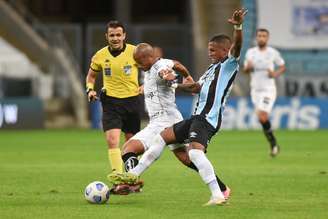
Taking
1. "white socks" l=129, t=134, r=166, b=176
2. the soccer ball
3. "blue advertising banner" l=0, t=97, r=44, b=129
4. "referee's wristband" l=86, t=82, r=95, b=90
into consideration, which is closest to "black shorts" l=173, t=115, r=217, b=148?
"white socks" l=129, t=134, r=166, b=176

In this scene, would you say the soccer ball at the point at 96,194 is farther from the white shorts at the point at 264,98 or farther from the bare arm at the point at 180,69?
the white shorts at the point at 264,98

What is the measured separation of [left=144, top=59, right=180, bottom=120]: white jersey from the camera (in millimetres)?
12773

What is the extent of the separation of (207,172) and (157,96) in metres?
1.66

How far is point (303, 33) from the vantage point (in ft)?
117

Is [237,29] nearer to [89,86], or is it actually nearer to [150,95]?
[150,95]

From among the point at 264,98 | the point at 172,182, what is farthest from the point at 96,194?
the point at 264,98

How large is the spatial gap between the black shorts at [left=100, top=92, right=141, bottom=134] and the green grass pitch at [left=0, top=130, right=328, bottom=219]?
33.6 inches

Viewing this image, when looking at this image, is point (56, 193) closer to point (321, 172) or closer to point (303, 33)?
point (321, 172)

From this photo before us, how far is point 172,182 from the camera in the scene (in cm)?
1491

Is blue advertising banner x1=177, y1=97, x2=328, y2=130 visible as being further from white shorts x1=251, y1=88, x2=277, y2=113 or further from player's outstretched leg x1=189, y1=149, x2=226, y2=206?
player's outstretched leg x1=189, y1=149, x2=226, y2=206

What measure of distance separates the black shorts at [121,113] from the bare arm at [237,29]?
9.97ft

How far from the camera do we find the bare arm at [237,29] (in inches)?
437

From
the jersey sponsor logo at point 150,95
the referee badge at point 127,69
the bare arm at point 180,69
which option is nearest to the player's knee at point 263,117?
the referee badge at point 127,69

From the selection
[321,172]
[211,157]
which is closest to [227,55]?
[321,172]
